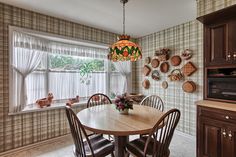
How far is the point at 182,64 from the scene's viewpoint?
325 centimetres

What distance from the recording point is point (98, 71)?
3891mm

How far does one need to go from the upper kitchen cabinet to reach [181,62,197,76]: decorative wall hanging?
75cm

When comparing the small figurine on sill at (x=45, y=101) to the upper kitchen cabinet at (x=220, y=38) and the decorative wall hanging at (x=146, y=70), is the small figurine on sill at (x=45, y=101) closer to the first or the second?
the decorative wall hanging at (x=146, y=70)

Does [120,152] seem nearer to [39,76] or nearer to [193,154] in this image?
[193,154]

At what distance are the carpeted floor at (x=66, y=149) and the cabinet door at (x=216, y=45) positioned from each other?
159cm

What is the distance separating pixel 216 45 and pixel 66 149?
3.10m

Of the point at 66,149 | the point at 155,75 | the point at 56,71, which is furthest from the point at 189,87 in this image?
the point at 56,71

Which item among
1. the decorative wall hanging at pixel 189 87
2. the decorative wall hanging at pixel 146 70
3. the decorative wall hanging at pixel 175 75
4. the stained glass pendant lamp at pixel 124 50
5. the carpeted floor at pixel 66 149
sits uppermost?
the stained glass pendant lamp at pixel 124 50

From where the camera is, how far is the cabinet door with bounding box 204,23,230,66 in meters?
2.07

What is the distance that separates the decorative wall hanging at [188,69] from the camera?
9.88 feet

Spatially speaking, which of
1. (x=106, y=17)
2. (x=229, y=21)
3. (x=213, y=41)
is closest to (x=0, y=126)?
(x=106, y=17)

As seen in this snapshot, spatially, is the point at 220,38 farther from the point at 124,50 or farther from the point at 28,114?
the point at 28,114

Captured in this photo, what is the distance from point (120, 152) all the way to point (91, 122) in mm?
556

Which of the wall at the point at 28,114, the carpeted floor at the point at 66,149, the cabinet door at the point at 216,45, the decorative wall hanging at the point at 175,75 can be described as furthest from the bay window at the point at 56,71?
the cabinet door at the point at 216,45
